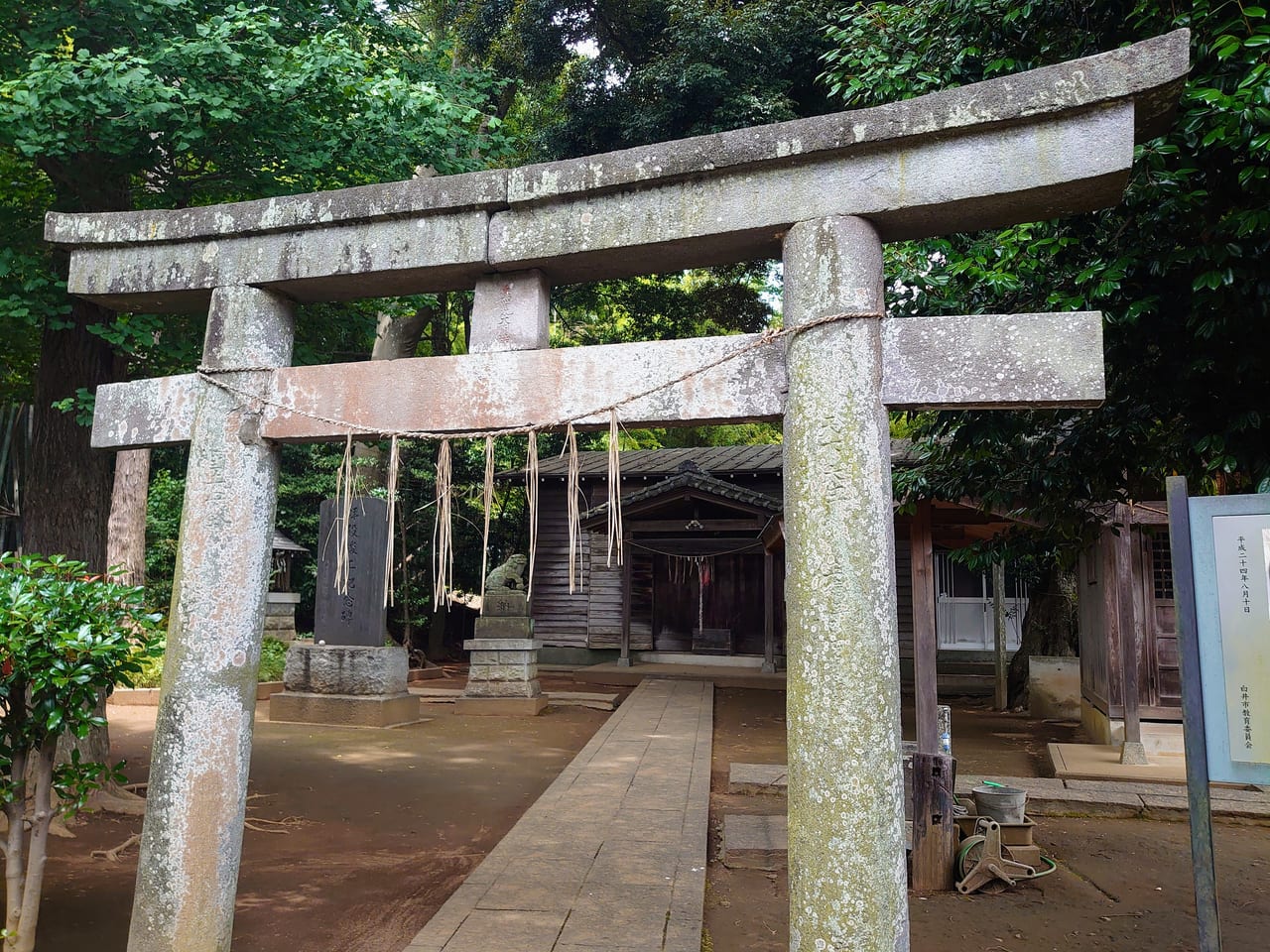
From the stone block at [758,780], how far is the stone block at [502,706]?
201 inches

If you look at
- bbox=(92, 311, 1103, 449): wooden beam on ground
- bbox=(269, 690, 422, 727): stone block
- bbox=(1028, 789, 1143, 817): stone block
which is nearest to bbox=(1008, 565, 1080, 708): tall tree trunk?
bbox=(1028, 789, 1143, 817): stone block

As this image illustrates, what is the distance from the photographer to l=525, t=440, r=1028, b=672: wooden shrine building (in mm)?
15516

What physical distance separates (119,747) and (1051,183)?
10232mm

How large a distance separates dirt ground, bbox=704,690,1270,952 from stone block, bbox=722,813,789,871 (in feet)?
0.30

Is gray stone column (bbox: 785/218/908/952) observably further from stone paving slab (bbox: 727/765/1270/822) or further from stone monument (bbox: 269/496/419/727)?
stone monument (bbox: 269/496/419/727)

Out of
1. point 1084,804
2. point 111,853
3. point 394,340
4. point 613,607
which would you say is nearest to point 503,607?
point 613,607

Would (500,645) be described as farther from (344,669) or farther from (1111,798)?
(1111,798)

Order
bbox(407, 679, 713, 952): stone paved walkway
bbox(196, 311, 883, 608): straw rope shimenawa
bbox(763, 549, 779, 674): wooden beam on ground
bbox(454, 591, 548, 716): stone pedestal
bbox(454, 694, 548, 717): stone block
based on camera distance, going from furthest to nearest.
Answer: bbox(763, 549, 779, 674): wooden beam on ground
bbox(454, 591, 548, 716): stone pedestal
bbox(454, 694, 548, 717): stone block
bbox(407, 679, 713, 952): stone paved walkway
bbox(196, 311, 883, 608): straw rope shimenawa

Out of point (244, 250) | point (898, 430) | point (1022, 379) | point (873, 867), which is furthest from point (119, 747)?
point (898, 430)

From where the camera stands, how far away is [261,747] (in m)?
9.48

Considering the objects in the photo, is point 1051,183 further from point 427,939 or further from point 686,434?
point 686,434

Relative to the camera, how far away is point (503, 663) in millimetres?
12914

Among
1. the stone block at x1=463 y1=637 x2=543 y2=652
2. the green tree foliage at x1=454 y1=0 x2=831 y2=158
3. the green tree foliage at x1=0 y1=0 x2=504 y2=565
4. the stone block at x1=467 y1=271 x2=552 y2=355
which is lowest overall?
the stone block at x1=463 y1=637 x2=543 y2=652

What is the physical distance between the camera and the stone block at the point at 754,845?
231 inches
